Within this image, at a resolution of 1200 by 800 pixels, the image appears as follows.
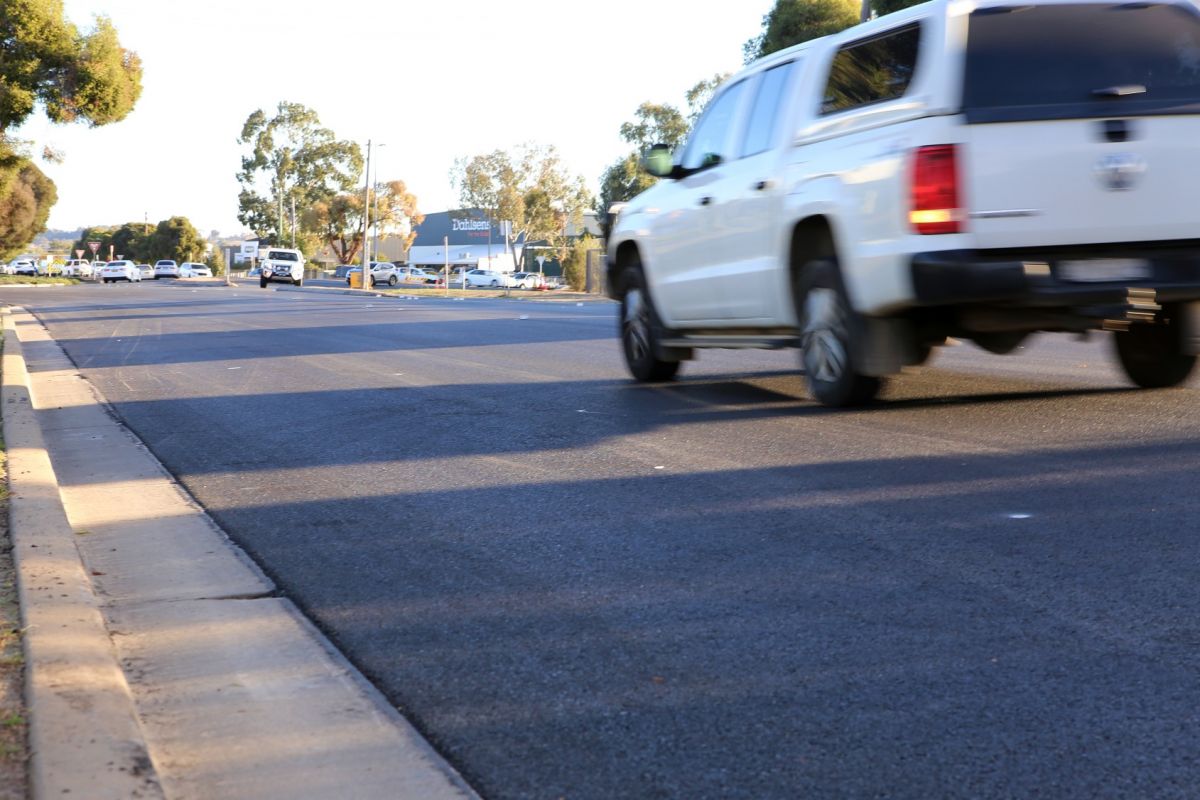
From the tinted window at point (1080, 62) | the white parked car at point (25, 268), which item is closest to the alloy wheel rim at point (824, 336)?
the tinted window at point (1080, 62)

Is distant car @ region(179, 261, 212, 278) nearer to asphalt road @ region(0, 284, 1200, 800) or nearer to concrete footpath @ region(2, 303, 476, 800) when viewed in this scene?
asphalt road @ region(0, 284, 1200, 800)

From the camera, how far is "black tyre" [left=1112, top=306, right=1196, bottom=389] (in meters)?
8.55

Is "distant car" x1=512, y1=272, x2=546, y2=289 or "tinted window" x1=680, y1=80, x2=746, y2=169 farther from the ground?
"tinted window" x1=680, y1=80, x2=746, y2=169

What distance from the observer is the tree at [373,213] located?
92.7 metres

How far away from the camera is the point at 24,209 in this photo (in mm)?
90625

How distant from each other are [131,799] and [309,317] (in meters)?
21.7

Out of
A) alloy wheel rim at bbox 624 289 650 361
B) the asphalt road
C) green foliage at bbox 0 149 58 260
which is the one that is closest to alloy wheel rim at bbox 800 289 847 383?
the asphalt road

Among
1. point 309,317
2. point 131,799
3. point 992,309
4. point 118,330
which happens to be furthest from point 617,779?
point 309,317

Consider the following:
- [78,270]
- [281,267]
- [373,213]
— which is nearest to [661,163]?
[281,267]

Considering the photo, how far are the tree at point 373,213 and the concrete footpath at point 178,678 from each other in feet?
286

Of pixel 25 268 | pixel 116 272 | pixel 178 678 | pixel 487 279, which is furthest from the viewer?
pixel 25 268

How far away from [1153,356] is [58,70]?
28.5 meters

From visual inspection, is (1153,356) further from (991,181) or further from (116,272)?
(116,272)

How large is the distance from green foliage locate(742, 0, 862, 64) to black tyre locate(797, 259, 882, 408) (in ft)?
113
